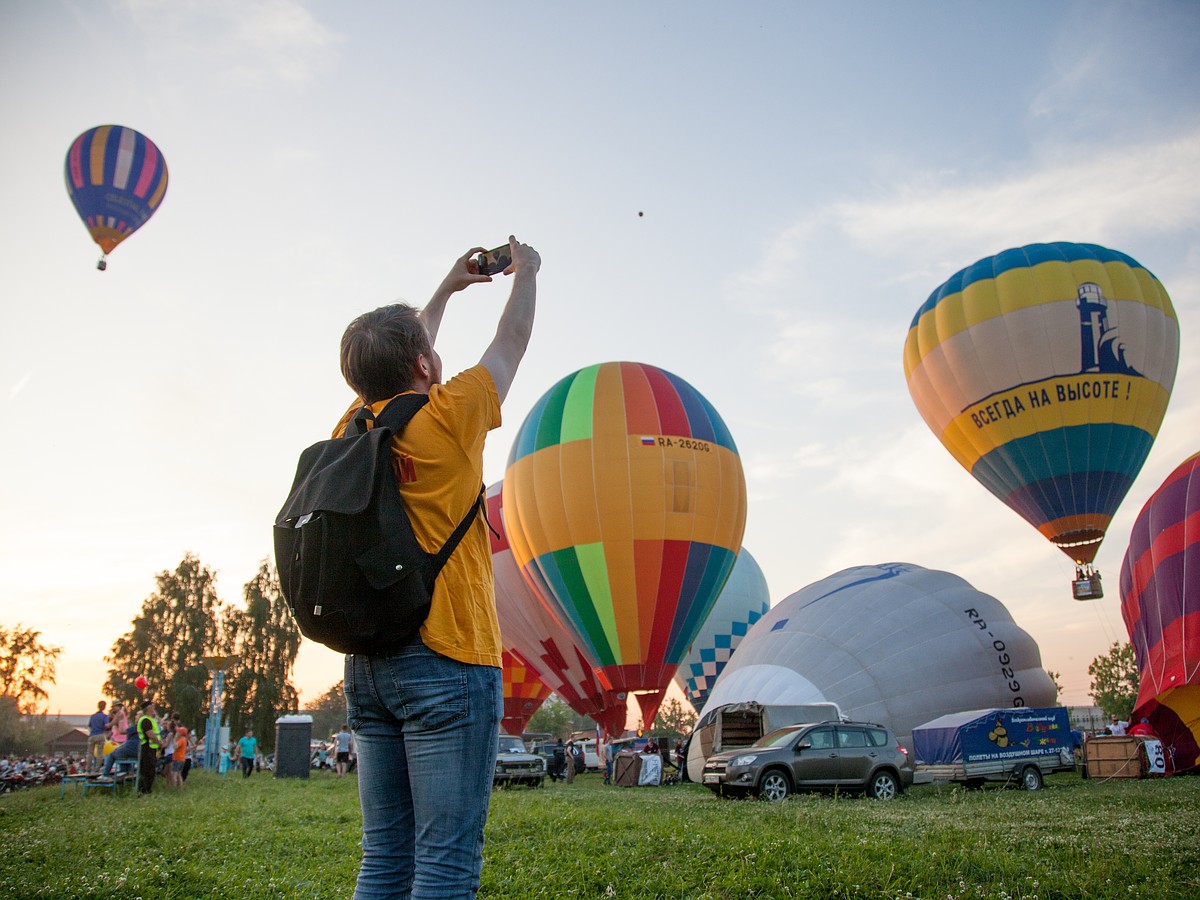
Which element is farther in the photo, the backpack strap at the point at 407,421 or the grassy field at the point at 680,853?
the grassy field at the point at 680,853

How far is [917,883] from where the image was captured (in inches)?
187

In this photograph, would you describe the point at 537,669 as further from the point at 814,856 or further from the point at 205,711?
the point at 814,856

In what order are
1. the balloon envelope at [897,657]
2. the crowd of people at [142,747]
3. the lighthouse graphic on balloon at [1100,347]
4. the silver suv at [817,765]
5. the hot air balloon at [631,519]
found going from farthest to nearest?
1. the hot air balloon at [631,519]
2. the lighthouse graphic on balloon at [1100,347]
3. the balloon envelope at [897,657]
4. the crowd of people at [142,747]
5. the silver suv at [817,765]

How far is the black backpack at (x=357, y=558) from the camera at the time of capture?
198cm

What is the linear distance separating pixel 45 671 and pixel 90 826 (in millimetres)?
43206

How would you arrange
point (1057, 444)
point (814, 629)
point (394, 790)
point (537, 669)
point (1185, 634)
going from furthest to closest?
point (537, 669)
point (1057, 444)
point (814, 629)
point (1185, 634)
point (394, 790)

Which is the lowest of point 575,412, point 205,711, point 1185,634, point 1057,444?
point 205,711

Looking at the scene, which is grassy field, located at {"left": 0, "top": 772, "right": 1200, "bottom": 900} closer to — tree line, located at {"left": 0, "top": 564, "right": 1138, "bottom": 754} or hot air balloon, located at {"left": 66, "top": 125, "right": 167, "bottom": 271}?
hot air balloon, located at {"left": 66, "top": 125, "right": 167, "bottom": 271}

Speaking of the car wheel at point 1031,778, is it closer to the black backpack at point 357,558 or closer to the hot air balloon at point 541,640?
the hot air balloon at point 541,640

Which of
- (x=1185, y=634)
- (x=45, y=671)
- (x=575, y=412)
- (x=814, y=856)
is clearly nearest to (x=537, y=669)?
(x=575, y=412)

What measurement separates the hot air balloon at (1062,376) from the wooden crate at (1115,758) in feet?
25.4

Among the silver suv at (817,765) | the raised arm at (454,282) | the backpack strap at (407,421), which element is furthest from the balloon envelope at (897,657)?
the backpack strap at (407,421)

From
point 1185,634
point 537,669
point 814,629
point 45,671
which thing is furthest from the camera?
point 45,671

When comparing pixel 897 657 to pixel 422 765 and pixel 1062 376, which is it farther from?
pixel 422 765
